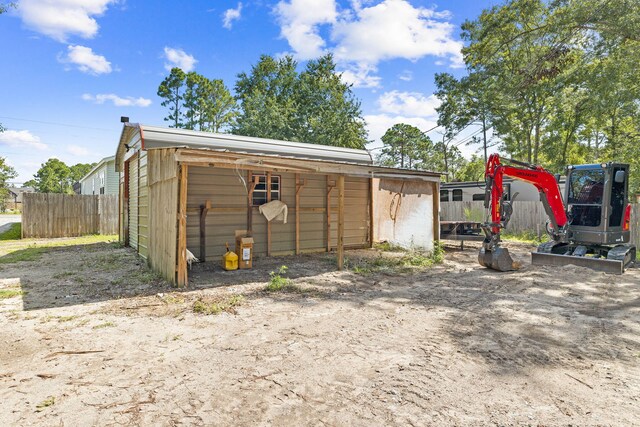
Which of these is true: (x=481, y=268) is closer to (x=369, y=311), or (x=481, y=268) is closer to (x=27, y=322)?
(x=369, y=311)

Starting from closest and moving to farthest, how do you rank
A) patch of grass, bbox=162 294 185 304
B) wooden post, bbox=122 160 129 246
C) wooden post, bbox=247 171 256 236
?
1. patch of grass, bbox=162 294 185 304
2. wooden post, bbox=247 171 256 236
3. wooden post, bbox=122 160 129 246

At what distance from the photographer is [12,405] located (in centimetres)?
243

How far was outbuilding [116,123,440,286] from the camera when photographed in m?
6.30

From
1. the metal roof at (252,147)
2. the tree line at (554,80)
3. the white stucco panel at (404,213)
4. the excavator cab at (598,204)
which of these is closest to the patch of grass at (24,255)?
the metal roof at (252,147)

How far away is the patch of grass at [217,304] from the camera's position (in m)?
4.73

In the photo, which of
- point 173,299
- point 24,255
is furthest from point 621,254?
point 24,255

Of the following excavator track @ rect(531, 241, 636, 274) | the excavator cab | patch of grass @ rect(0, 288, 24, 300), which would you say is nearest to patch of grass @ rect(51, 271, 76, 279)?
patch of grass @ rect(0, 288, 24, 300)

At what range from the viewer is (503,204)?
7.65 meters

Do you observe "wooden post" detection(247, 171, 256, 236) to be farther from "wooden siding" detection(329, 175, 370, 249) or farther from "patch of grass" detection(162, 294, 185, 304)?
"patch of grass" detection(162, 294, 185, 304)

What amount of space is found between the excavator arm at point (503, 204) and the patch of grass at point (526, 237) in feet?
20.9

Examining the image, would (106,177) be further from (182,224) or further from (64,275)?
(182,224)

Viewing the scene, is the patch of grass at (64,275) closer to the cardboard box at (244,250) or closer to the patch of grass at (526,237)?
the cardboard box at (244,250)

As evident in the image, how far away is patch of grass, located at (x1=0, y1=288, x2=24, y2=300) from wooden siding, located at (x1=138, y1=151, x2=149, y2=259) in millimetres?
2440

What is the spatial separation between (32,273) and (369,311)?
7.00 meters
